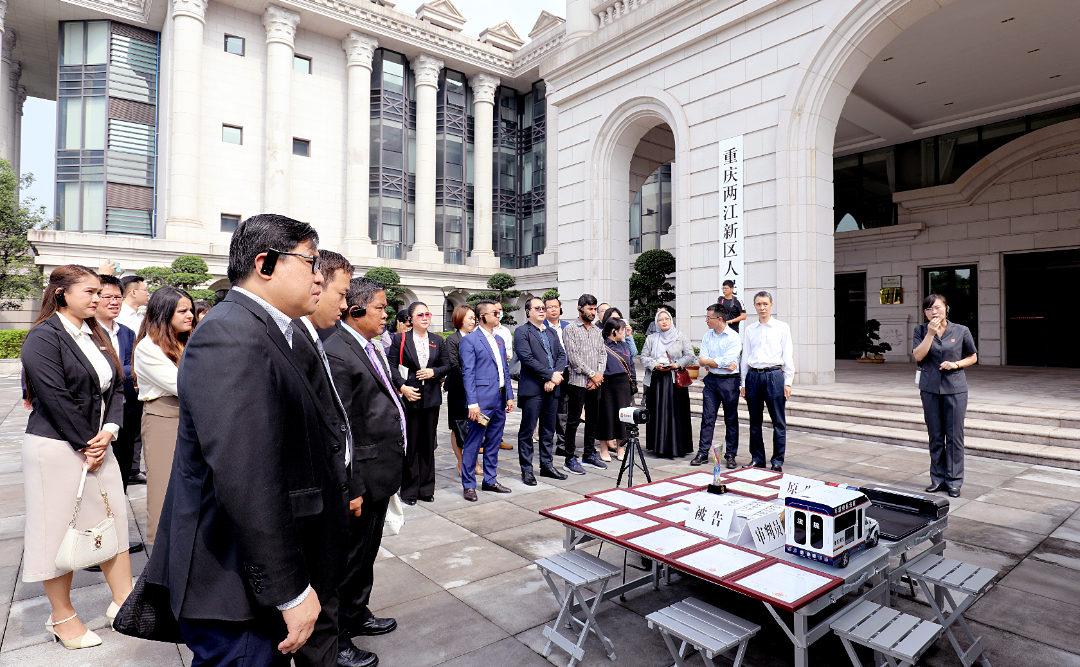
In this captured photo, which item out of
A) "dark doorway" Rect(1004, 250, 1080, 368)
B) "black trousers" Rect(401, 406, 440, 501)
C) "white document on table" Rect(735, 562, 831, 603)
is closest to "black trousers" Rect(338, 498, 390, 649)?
"white document on table" Rect(735, 562, 831, 603)

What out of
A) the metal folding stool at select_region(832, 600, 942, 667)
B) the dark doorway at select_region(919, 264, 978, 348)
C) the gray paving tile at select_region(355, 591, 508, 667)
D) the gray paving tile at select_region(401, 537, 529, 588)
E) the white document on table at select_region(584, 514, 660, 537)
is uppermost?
the dark doorway at select_region(919, 264, 978, 348)

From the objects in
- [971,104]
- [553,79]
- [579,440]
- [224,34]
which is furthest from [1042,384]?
[224,34]

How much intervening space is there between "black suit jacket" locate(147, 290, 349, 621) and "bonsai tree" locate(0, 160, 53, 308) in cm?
2649

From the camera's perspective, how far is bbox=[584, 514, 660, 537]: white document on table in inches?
122

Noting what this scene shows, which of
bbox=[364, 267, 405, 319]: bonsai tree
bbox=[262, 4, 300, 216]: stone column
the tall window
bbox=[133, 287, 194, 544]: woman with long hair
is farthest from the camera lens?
the tall window

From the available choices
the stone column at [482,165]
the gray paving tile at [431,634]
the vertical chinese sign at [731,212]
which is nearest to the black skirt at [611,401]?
the gray paving tile at [431,634]

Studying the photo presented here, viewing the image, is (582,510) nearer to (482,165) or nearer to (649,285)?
(649,285)

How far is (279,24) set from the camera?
2703cm

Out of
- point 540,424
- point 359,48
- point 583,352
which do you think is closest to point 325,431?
point 540,424

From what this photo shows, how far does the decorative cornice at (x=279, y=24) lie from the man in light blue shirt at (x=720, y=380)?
28053 mm

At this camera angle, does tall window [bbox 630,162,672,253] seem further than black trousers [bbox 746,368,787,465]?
Yes

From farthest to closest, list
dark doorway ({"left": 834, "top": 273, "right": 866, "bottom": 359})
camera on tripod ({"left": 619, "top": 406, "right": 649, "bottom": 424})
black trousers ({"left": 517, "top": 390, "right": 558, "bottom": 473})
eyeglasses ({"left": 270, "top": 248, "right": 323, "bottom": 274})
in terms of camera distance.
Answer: dark doorway ({"left": 834, "top": 273, "right": 866, "bottom": 359})
black trousers ({"left": 517, "top": 390, "right": 558, "bottom": 473})
camera on tripod ({"left": 619, "top": 406, "right": 649, "bottom": 424})
eyeglasses ({"left": 270, "top": 248, "right": 323, "bottom": 274})

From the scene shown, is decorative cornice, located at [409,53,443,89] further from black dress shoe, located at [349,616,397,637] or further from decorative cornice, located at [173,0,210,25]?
black dress shoe, located at [349,616,397,637]

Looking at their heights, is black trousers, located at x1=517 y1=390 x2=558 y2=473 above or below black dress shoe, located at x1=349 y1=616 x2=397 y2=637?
above
